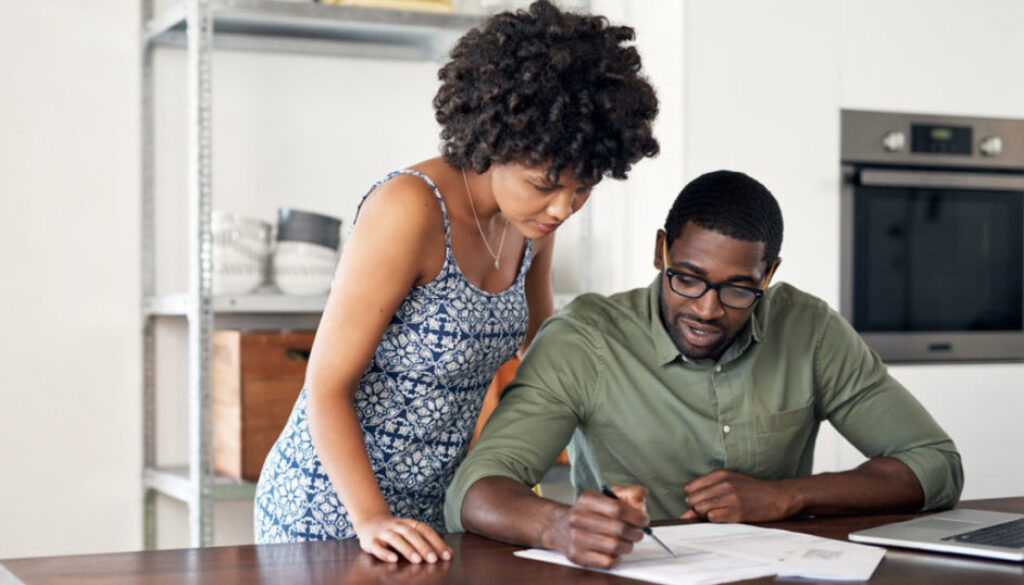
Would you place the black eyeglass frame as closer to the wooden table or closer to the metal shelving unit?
the wooden table

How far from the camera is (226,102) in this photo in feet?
9.86

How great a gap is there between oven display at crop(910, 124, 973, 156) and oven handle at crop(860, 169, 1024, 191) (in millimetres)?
55

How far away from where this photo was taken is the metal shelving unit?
265 centimetres

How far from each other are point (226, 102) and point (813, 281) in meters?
1.51

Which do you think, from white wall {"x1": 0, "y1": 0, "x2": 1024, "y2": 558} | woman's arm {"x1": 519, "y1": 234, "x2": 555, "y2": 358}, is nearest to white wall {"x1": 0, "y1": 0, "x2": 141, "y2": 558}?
white wall {"x1": 0, "y1": 0, "x2": 1024, "y2": 558}

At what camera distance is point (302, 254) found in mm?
2748

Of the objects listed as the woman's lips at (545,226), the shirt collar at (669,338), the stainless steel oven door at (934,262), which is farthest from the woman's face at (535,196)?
the stainless steel oven door at (934,262)

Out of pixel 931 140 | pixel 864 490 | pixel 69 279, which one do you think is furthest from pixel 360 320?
pixel 931 140

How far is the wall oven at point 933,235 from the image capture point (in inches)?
114

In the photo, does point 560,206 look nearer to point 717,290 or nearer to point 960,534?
point 717,290

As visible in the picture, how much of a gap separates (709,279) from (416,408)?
1.46 ft

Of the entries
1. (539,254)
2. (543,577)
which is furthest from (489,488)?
(539,254)

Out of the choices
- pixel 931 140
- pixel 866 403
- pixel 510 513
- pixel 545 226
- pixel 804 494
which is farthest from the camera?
pixel 931 140

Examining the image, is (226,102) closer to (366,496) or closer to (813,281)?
(813,281)
